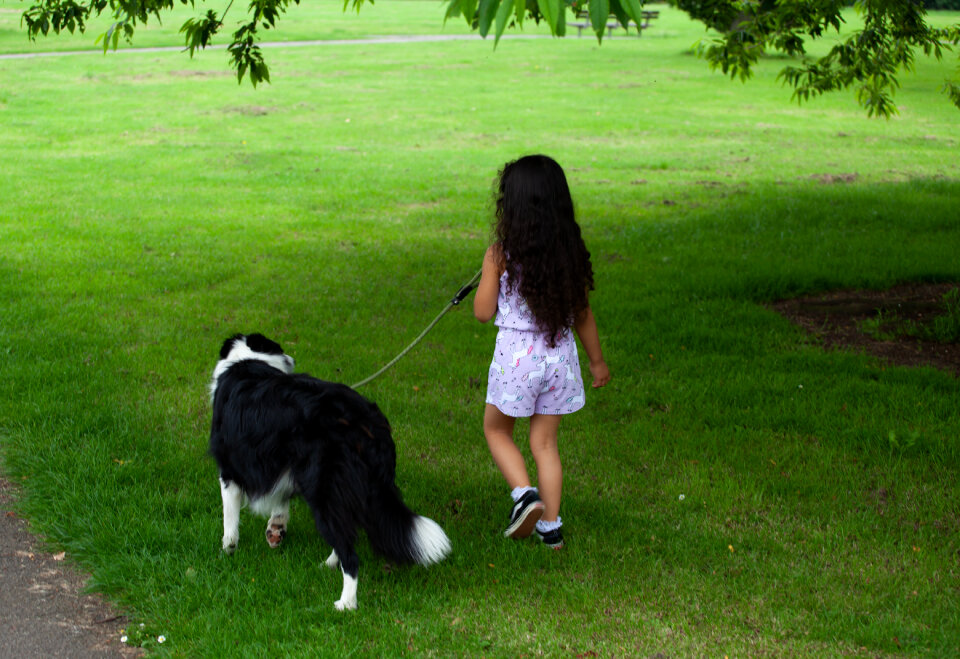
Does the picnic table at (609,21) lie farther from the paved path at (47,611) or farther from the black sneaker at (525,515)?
the paved path at (47,611)

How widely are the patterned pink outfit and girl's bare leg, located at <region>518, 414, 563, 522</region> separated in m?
0.10

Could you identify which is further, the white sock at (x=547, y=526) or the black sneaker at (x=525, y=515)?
the white sock at (x=547, y=526)

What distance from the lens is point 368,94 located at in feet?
80.2

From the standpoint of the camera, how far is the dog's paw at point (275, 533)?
4281 millimetres

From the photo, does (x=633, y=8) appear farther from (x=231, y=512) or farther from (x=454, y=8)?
(x=231, y=512)

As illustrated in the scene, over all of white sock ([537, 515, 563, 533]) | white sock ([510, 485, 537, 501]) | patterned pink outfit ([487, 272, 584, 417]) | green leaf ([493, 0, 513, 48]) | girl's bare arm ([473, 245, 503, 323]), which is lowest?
white sock ([537, 515, 563, 533])

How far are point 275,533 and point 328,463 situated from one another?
84 centimetres

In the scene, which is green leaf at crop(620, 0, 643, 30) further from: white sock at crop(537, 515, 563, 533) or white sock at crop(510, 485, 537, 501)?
white sock at crop(537, 515, 563, 533)

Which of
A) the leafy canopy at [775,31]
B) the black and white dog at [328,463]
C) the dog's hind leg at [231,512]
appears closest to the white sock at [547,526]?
the black and white dog at [328,463]

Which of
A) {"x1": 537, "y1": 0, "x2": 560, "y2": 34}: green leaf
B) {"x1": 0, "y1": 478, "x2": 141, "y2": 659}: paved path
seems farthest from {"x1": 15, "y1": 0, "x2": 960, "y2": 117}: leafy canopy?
{"x1": 537, "y1": 0, "x2": 560, "y2": 34}: green leaf

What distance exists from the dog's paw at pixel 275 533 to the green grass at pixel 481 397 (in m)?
0.10

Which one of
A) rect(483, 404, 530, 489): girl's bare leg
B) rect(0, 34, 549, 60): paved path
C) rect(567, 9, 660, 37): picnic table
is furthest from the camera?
rect(0, 34, 549, 60): paved path

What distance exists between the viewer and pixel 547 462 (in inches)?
171

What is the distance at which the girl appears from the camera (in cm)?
400
